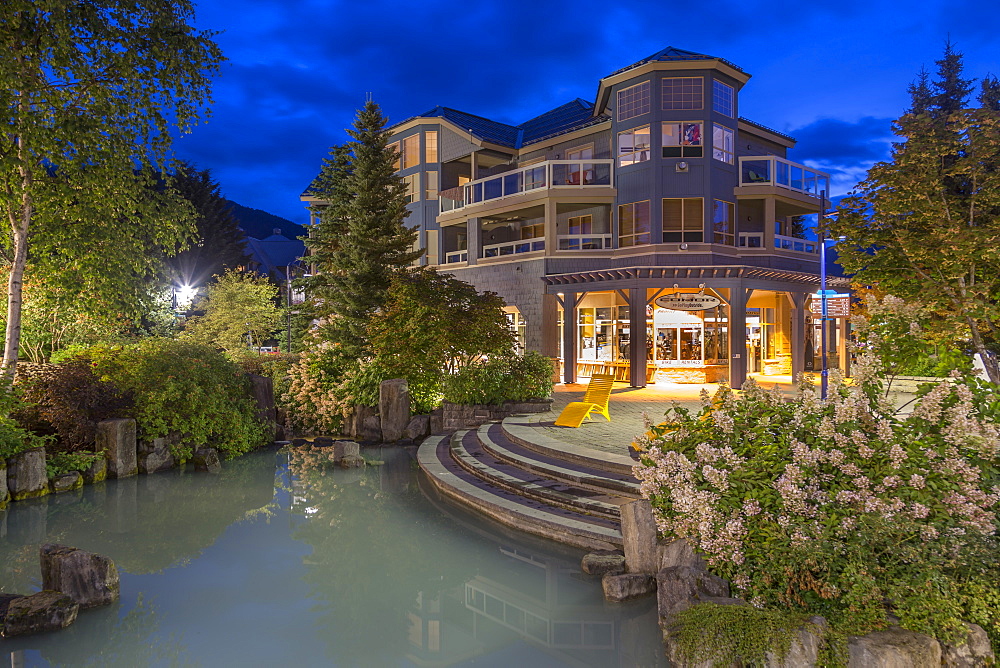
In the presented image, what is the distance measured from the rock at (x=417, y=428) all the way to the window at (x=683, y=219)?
12194 mm

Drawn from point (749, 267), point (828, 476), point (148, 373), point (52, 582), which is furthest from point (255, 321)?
point (828, 476)

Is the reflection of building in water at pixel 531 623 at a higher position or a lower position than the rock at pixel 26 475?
lower

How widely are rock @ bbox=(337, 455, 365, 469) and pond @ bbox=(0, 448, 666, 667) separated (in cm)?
169

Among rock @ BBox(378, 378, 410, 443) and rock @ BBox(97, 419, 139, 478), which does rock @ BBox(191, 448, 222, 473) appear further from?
rock @ BBox(378, 378, 410, 443)

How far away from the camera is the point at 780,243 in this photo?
23.8 metres

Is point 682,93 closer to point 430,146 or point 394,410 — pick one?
point 430,146

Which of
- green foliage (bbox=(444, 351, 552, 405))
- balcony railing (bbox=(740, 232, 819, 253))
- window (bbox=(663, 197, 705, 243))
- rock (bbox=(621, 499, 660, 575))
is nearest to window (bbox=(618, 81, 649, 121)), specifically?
window (bbox=(663, 197, 705, 243))

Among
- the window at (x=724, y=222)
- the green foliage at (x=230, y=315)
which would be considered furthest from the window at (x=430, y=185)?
the window at (x=724, y=222)

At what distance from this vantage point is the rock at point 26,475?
382 inches

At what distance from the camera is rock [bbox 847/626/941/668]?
3.74 meters

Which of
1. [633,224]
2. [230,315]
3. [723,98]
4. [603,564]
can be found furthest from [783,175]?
[230,315]

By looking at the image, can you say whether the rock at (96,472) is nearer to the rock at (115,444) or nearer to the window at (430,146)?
the rock at (115,444)

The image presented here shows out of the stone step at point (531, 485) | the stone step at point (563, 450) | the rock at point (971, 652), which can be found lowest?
the stone step at point (531, 485)

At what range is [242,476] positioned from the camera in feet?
38.5
